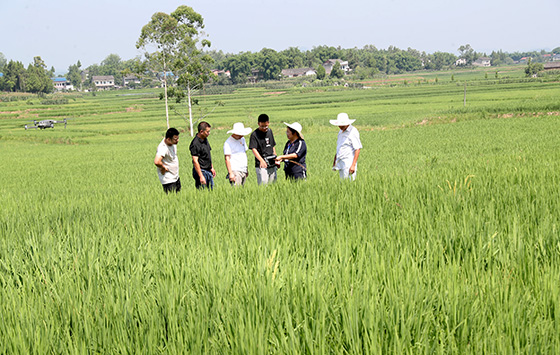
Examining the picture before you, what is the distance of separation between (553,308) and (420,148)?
69.0ft

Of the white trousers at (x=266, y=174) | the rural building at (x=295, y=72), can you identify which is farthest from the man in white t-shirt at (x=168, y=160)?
the rural building at (x=295, y=72)

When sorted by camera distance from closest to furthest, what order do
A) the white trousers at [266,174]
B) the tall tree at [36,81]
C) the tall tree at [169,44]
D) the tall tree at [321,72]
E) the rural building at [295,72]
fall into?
the white trousers at [266,174], the tall tree at [169,44], the tall tree at [36,81], the tall tree at [321,72], the rural building at [295,72]

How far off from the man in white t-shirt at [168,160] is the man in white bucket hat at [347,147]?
8.77 ft

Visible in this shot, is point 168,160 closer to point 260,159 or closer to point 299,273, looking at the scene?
point 260,159

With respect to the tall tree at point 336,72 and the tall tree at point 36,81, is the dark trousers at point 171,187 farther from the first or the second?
the tall tree at point 336,72

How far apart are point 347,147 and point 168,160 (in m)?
3.05

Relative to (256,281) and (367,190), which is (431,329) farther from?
(367,190)

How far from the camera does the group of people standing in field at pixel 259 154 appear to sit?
859 centimetres

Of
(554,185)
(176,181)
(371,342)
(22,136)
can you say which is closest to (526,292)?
(371,342)

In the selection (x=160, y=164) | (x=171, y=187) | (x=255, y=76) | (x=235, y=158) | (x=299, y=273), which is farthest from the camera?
(x=255, y=76)

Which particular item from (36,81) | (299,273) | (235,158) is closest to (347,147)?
(235,158)

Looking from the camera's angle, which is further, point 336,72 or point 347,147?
point 336,72

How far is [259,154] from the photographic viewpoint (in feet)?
29.5

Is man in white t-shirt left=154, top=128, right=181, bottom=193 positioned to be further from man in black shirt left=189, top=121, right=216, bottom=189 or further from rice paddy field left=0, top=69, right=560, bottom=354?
rice paddy field left=0, top=69, right=560, bottom=354
